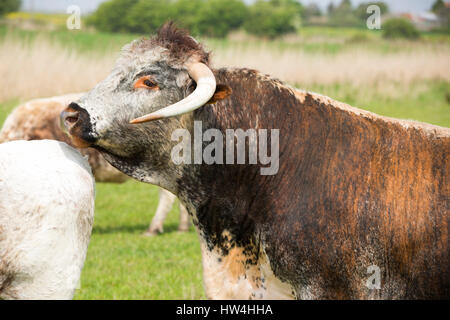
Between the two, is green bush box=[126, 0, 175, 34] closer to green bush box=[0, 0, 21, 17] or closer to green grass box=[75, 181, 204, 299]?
green bush box=[0, 0, 21, 17]

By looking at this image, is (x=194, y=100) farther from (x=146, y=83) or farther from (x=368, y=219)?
(x=368, y=219)

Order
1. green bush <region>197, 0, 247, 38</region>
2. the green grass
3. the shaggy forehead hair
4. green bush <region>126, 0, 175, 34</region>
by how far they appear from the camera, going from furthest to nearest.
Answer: green bush <region>197, 0, 247, 38</region>
green bush <region>126, 0, 175, 34</region>
the green grass
the shaggy forehead hair

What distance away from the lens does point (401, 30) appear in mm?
41031

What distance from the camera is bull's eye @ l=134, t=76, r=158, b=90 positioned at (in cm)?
362

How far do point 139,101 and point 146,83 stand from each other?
0.12 meters

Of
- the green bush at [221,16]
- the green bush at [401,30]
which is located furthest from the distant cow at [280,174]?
the green bush at [221,16]

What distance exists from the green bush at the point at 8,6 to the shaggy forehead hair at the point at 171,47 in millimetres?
40429

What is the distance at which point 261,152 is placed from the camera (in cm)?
377

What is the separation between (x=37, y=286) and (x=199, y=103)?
125 cm

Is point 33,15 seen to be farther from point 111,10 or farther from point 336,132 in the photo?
point 336,132

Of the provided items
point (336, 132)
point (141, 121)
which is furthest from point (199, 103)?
point (336, 132)

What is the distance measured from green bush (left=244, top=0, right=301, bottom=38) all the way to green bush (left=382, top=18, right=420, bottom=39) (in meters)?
7.13

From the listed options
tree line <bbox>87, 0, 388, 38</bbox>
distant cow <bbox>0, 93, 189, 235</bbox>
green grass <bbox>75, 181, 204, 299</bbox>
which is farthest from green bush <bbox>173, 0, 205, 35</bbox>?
distant cow <bbox>0, 93, 189, 235</bbox>

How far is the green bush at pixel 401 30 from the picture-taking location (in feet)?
133
